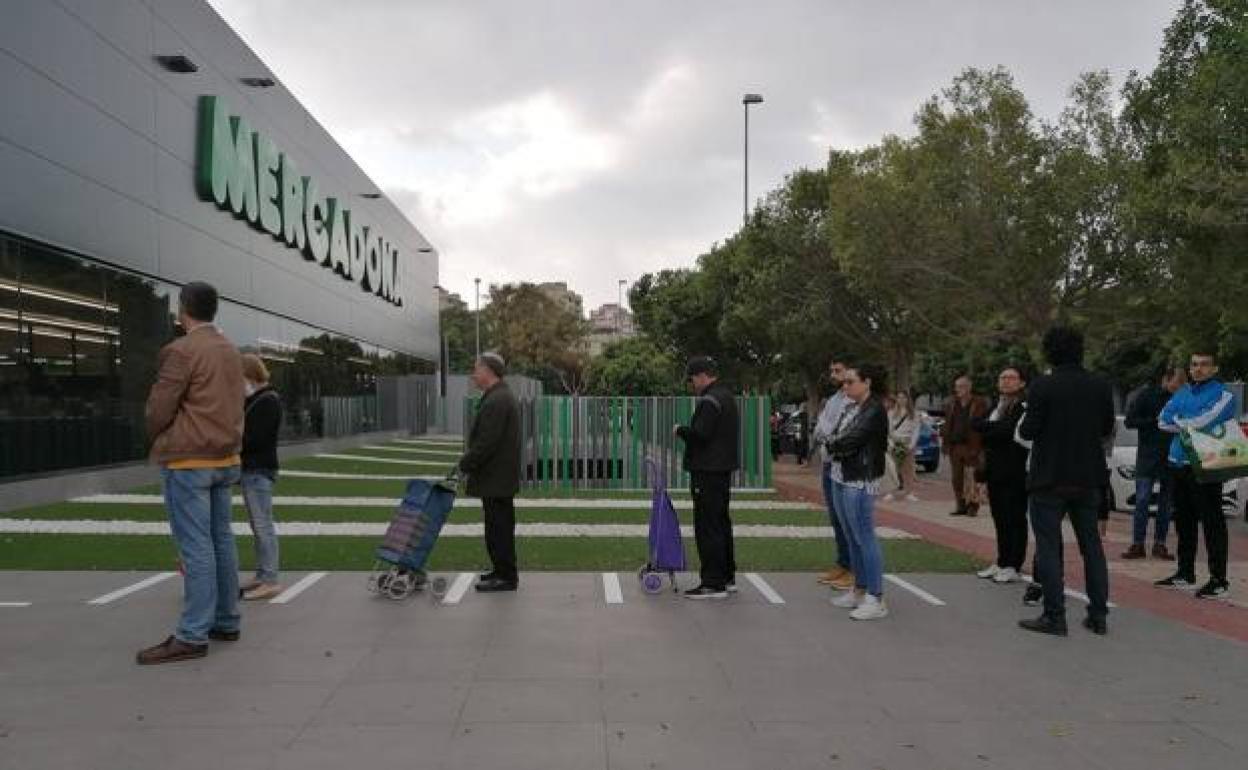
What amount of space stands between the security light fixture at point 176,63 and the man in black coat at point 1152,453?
622 inches

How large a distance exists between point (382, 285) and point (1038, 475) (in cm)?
3134

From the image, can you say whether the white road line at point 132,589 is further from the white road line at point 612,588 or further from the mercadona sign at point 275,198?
the mercadona sign at point 275,198

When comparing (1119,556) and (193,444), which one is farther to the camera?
(1119,556)

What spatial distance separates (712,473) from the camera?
6750 millimetres

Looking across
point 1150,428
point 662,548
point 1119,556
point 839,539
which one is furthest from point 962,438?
point 662,548

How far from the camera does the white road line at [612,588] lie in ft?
21.9

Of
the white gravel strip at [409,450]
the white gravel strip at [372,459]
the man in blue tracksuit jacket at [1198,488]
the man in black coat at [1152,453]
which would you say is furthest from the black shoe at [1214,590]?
the white gravel strip at [409,450]

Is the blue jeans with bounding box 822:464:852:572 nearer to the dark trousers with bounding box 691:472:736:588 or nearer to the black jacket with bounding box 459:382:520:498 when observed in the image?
the dark trousers with bounding box 691:472:736:588

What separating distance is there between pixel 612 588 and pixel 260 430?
8.81 ft

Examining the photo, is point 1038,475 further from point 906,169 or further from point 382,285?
point 382,285

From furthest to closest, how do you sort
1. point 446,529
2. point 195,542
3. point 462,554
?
point 446,529 < point 462,554 < point 195,542

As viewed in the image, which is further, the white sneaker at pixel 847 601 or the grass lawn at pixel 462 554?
the grass lawn at pixel 462 554

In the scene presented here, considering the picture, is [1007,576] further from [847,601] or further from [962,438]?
[962,438]

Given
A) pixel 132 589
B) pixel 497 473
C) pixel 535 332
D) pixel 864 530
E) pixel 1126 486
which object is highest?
pixel 535 332
